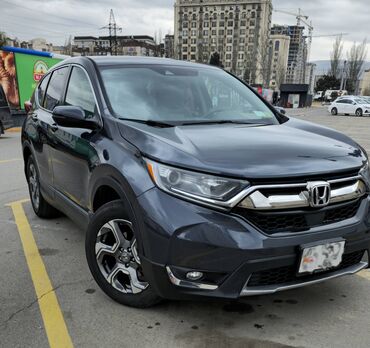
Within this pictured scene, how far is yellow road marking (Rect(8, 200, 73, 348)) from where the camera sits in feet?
8.91

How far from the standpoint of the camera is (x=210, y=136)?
114 inches

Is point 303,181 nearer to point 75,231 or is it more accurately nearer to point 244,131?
point 244,131

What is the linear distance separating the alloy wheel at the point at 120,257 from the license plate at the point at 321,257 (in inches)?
40.6

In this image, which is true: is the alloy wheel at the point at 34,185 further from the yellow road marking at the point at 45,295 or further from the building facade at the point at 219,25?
the building facade at the point at 219,25

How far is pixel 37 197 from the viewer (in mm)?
5086

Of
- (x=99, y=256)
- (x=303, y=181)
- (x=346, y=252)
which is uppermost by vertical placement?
(x=303, y=181)

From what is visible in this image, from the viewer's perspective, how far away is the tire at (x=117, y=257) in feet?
9.45

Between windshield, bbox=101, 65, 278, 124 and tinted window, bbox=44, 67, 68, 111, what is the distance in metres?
0.87

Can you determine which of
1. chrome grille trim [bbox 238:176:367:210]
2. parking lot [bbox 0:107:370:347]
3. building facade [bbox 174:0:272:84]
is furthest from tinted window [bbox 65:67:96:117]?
building facade [bbox 174:0:272:84]

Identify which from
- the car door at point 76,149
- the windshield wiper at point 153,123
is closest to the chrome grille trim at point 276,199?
the windshield wiper at point 153,123

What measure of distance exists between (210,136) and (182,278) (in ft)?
3.17

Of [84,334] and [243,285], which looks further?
[84,334]

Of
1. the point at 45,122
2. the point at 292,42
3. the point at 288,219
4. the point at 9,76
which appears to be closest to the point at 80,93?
the point at 45,122

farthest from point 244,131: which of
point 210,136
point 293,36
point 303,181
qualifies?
point 293,36
